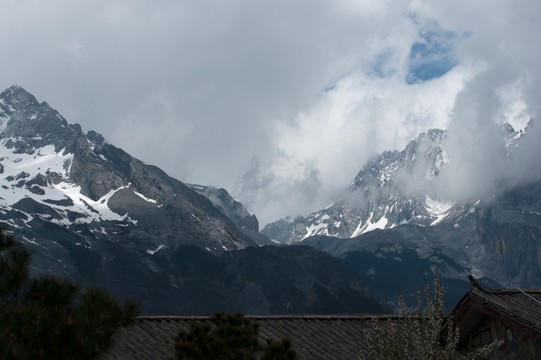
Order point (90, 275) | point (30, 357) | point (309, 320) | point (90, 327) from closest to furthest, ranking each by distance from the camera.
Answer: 1. point (30, 357)
2. point (90, 327)
3. point (309, 320)
4. point (90, 275)

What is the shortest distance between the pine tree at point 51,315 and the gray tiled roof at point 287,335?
5883 millimetres

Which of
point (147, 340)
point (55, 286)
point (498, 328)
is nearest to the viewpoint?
point (55, 286)

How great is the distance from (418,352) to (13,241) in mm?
7862

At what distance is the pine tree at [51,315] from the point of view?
9.56 m

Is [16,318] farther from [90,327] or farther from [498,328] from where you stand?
[498,328]

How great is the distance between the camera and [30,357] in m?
9.30

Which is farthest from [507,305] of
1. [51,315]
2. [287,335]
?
[51,315]

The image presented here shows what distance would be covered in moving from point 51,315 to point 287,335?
9526 mm

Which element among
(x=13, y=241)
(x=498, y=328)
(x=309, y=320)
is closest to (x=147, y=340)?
(x=309, y=320)

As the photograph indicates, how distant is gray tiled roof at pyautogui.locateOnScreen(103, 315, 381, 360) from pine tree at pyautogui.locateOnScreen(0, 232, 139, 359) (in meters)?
5.88

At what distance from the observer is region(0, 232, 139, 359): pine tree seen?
9562mm

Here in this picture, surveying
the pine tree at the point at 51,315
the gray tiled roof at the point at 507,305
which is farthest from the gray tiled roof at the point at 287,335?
the pine tree at the point at 51,315

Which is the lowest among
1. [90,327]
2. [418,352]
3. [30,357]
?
[30,357]

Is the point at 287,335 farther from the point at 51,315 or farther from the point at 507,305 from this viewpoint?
the point at 51,315
